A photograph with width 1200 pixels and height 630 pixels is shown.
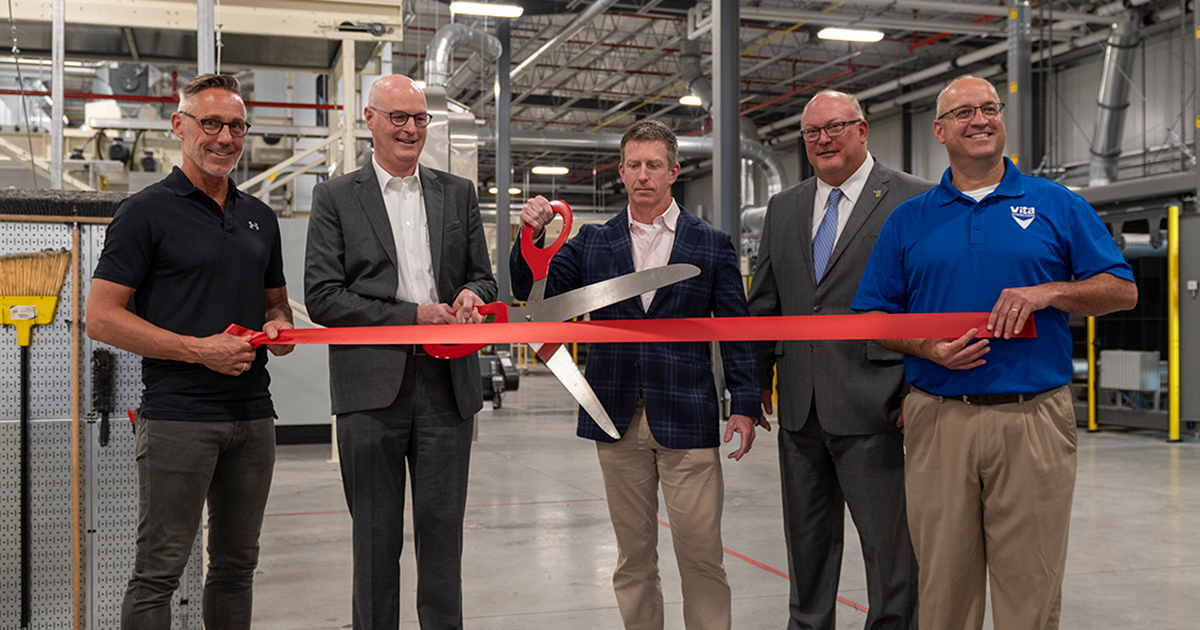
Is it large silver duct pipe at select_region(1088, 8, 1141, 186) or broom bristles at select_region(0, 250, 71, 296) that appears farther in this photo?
large silver duct pipe at select_region(1088, 8, 1141, 186)

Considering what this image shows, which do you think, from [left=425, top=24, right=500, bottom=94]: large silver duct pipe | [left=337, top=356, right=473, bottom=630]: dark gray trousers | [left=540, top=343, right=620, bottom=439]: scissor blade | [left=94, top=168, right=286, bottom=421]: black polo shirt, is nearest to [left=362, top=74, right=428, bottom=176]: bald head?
[left=94, top=168, right=286, bottom=421]: black polo shirt

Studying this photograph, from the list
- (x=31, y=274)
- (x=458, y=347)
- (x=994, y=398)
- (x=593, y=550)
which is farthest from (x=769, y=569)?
(x=31, y=274)

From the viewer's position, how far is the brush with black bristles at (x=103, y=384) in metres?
2.98

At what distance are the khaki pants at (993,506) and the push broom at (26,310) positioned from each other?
2827 millimetres

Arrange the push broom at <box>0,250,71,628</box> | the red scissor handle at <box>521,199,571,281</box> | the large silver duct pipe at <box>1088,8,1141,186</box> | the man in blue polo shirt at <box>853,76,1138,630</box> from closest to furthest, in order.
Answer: the man in blue polo shirt at <box>853,76,1138,630</box>
the red scissor handle at <box>521,199,571,281</box>
the push broom at <box>0,250,71,628</box>
the large silver duct pipe at <box>1088,8,1141,186</box>

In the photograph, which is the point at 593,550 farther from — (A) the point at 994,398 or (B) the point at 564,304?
(A) the point at 994,398

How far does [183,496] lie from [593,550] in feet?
9.00

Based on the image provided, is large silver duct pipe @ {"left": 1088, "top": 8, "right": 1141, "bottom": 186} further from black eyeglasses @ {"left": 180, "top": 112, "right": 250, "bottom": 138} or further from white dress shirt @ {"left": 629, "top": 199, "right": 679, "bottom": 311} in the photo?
black eyeglasses @ {"left": 180, "top": 112, "right": 250, "bottom": 138}

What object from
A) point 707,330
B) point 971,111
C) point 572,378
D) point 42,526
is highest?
point 971,111

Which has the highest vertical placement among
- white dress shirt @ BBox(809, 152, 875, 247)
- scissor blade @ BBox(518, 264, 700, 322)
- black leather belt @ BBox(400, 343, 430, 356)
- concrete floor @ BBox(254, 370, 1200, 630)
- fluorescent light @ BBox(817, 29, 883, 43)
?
fluorescent light @ BBox(817, 29, 883, 43)

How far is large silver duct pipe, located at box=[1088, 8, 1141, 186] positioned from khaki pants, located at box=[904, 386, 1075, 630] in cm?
1273

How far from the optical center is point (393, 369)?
2396 mm

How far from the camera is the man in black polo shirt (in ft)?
7.38

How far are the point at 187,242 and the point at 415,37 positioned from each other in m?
16.3
